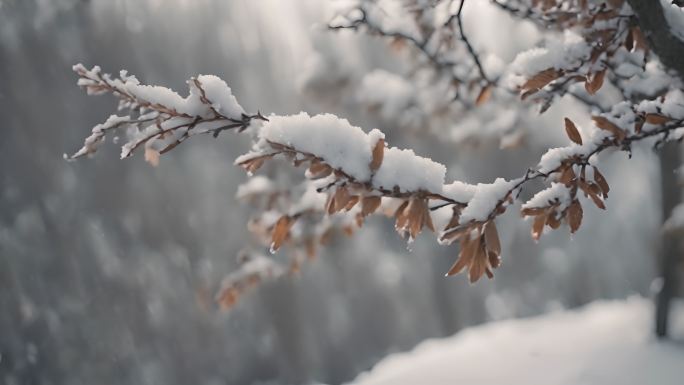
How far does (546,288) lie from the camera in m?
10.9

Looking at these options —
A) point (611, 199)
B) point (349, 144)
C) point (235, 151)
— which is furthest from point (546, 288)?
point (349, 144)

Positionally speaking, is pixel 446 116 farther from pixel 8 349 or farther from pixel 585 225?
pixel 585 225

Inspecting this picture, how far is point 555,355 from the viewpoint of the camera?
2426 mm

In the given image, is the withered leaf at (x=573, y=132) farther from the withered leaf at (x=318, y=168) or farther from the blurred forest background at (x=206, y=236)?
the blurred forest background at (x=206, y=236)

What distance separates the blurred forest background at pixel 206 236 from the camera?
5.44m

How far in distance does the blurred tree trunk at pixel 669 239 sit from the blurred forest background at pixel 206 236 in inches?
5.3

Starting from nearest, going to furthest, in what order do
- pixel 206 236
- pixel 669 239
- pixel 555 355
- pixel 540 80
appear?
pixel 540 80 → pixel 555 355 → pixel 669 239 → pixel 206 236

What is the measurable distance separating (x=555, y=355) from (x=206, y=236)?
254 inches

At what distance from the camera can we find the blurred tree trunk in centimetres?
289

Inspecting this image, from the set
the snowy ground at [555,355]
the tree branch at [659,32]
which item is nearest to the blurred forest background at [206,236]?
the snowy ground at [555,355]

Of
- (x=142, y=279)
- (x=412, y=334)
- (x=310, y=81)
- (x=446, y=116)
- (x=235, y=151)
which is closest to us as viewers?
(x=446, y=116)

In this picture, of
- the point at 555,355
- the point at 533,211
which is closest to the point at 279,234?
the point at 533,211

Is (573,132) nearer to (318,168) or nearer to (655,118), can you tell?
(655,118)

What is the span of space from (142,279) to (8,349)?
284 centimetres
